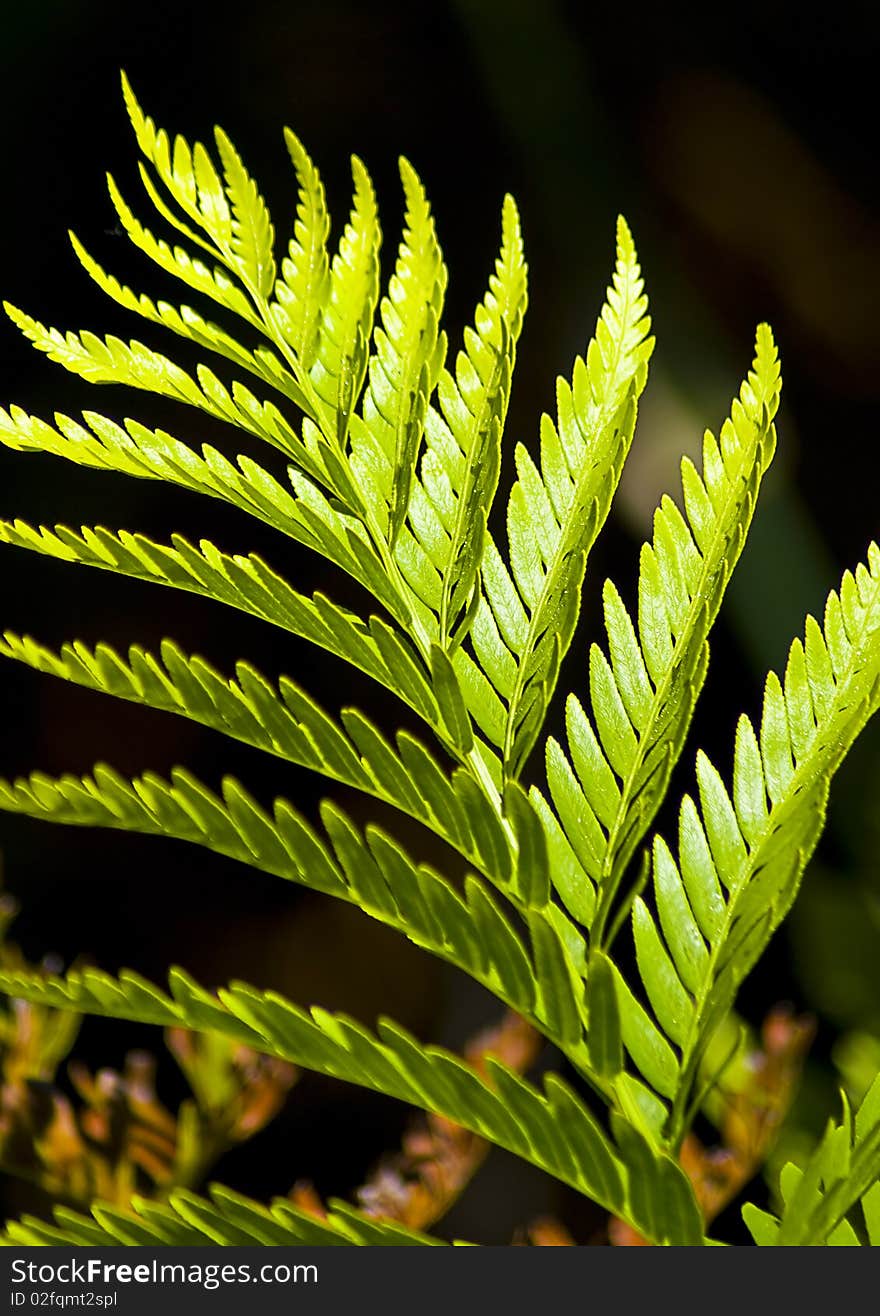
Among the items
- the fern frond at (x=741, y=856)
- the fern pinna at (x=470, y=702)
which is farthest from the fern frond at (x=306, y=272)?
the fern frond at (x=741, y=856)

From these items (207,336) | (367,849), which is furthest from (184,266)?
(367,849)

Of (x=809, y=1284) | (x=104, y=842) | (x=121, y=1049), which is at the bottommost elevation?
(x=121, y=1049)

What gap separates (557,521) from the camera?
0.27 metres

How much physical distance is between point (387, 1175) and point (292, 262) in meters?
0.40

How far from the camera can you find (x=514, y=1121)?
23cm

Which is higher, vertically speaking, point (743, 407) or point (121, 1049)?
Answer: point (743, 407)

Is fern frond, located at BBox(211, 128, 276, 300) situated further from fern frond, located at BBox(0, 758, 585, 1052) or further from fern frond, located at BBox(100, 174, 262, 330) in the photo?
fern frond, located at BBox(0, 758, 585, 1052)

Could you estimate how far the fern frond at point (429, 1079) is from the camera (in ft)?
0.73

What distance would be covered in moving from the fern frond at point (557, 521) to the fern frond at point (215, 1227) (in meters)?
0.09

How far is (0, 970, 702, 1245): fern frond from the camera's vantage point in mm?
223

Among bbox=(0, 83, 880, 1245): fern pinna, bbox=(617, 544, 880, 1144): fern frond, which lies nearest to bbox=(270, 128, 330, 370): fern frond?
bbox=(0, 83, 880, 1245): fern pinna

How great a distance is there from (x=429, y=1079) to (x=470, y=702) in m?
0.08

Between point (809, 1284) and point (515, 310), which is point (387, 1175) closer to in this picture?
point (809, 1284)

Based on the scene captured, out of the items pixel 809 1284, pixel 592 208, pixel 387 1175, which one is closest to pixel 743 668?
pixel 592 208
